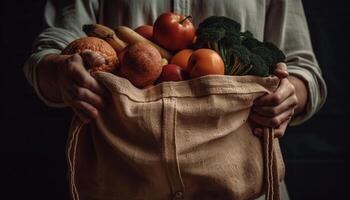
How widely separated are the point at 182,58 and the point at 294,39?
0.34 meters

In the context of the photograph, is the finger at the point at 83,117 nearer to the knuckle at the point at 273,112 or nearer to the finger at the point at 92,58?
the finger at the point at 92,58

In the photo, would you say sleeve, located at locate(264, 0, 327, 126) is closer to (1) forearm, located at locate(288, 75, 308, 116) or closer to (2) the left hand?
(1) forearm, located at locate(288, 75, 308, 116)

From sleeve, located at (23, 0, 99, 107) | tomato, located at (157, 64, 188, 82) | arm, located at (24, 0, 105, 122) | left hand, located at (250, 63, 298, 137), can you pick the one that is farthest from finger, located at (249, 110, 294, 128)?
sleeve, located at (23, 0, 99, 107)

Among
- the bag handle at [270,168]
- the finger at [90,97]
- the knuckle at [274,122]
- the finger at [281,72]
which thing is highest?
the finger at [281,72]

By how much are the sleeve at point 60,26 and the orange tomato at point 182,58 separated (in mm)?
232

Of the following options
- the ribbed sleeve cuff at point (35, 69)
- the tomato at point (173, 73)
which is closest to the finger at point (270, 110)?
the tomato at point (173, 73)

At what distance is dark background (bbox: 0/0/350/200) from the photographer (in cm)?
119

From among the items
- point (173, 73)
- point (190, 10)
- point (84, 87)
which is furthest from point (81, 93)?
point (190, 10)

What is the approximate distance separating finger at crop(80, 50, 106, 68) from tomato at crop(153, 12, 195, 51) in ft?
0.40

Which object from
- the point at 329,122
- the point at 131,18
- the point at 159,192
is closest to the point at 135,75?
the point at 159,192

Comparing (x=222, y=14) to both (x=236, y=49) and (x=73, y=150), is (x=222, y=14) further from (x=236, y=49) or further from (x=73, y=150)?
(x=73, y=150)

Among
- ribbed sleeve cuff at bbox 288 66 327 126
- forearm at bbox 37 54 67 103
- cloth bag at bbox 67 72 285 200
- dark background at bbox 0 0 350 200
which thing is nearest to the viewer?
cloth bag at bbox 67 72 285 200

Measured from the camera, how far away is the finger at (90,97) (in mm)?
525

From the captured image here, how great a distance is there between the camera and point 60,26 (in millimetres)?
803
